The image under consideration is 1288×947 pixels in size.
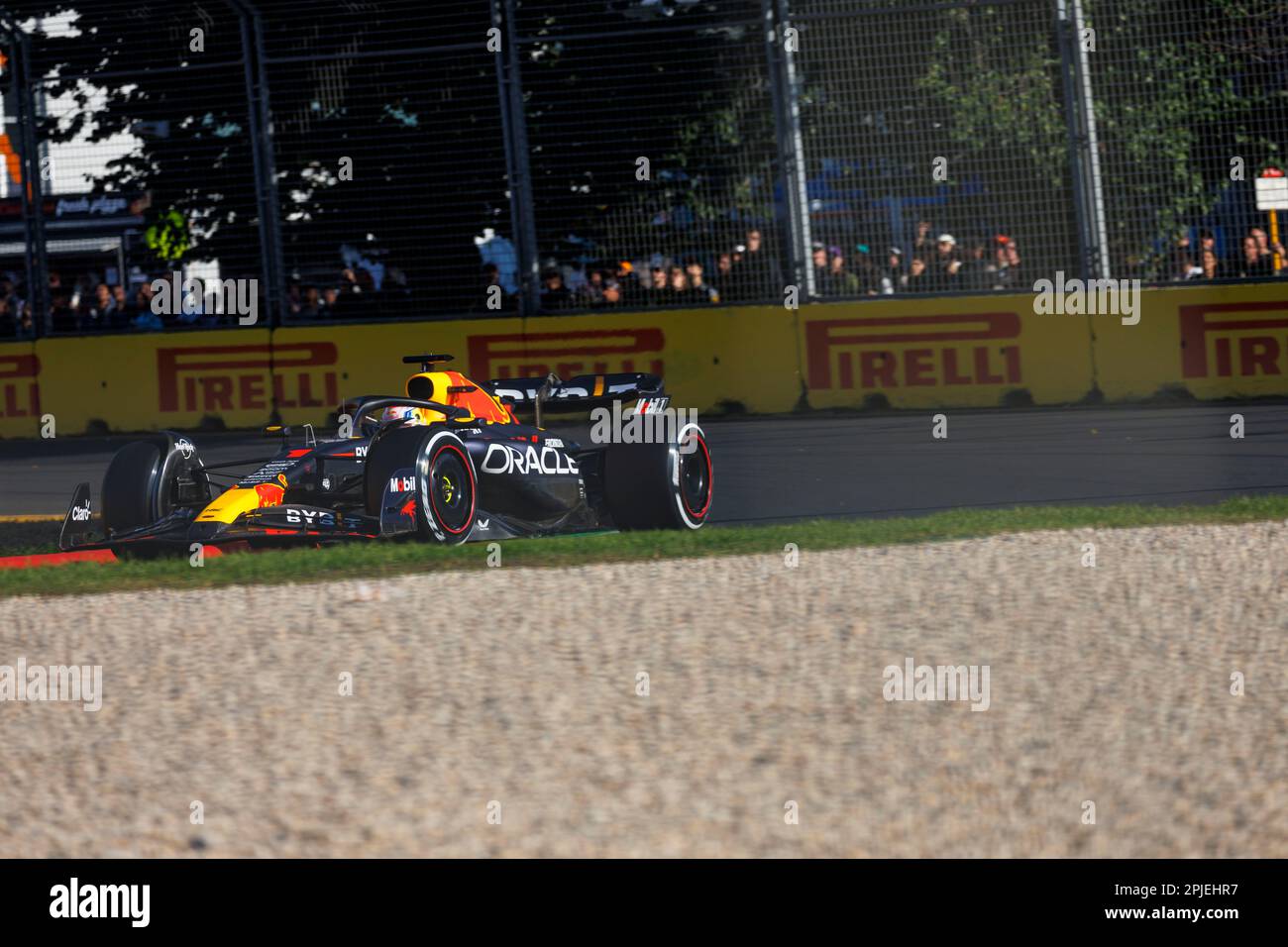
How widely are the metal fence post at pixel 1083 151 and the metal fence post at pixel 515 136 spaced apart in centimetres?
483

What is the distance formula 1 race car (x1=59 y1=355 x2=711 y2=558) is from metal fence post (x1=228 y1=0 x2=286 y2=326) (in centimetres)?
639

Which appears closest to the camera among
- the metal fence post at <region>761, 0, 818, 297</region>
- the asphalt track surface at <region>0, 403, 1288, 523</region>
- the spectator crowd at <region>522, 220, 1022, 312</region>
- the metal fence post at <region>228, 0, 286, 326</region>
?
the asphalt track surface at <region>0, 403, 1288, 523</region>

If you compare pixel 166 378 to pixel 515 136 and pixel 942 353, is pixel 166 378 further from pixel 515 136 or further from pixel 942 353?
pixel 942 353

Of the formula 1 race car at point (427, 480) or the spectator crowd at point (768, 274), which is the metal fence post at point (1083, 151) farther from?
the formula 1 race car at point (427, 480)

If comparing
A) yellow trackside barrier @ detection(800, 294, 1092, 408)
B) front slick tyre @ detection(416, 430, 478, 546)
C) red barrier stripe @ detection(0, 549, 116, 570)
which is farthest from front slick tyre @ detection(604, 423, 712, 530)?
yellow trackside barrier @ detection(800, 294, 1092, 408)

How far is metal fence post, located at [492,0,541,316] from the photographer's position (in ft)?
51.4

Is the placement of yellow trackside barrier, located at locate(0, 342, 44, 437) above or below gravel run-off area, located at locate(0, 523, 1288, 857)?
above

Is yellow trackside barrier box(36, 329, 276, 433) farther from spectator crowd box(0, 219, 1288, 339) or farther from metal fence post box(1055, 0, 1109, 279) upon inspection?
metal fence post box(1055, 0, 1109, 279)

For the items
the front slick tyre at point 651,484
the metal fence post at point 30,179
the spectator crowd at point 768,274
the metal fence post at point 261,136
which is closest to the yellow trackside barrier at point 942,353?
the spectator crowd at point 768,274

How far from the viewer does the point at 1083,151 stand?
14.8 meters

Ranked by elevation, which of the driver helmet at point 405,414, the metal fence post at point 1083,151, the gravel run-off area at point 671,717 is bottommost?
the gravel run-off area at point 671,717

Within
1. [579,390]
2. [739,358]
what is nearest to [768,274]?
[739,358]

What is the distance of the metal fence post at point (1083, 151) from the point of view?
14.7 metres
